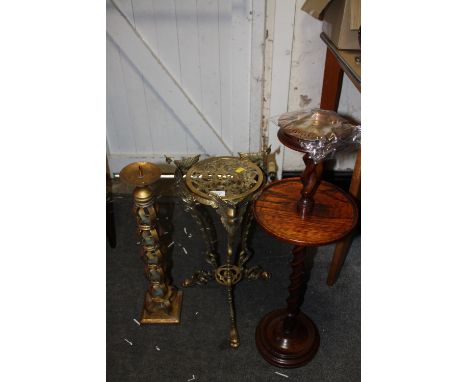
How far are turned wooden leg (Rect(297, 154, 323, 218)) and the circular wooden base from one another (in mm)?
560

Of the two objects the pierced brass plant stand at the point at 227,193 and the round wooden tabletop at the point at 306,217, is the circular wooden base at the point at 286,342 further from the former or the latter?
the round wooden tabletop at the point at 306,217

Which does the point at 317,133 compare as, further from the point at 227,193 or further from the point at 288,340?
the point at 288,340

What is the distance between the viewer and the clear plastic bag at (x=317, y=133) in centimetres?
115

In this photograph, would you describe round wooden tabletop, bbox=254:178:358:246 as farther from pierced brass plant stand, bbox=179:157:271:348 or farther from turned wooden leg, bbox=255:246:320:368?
turned wooden leg, bbox=255:246:320:368

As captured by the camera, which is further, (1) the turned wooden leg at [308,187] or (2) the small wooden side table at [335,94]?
(2) the small wooden side table at [335,94]

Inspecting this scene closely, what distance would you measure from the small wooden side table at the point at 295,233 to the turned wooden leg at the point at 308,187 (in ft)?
0.07

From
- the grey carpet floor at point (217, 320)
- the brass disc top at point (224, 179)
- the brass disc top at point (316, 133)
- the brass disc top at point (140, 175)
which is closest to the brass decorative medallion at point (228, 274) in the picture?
the grey carpet floor at point (217, 320)

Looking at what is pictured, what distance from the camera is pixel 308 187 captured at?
125 cm

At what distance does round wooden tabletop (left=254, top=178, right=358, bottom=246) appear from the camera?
3.98 ft

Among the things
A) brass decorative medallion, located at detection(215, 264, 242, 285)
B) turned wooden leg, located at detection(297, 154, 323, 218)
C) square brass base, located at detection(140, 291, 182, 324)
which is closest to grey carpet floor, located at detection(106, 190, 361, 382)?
square brass base, located at detection(140, 291, 182, 324)

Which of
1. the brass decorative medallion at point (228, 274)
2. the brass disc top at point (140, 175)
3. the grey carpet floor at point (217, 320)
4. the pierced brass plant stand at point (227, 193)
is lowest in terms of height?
the grey carpet floor at point (217, 320)

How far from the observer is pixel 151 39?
203 centimetres

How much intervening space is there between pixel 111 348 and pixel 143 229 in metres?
0.53

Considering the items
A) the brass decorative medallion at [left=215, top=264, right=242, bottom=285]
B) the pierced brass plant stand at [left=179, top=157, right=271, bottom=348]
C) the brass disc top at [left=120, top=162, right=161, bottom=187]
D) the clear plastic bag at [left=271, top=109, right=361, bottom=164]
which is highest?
the clear plastic bag at [left=271, top=109, right=361, bottom=164]
